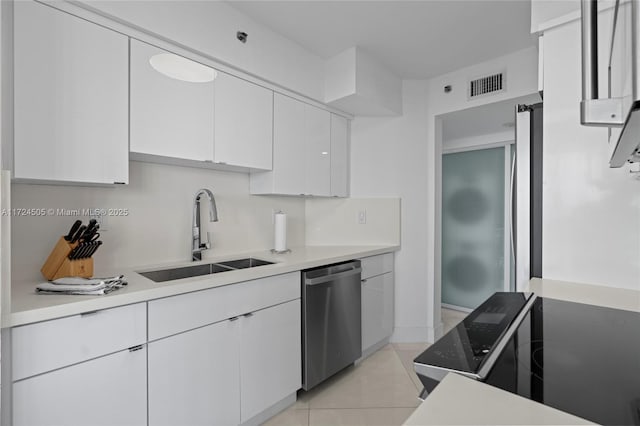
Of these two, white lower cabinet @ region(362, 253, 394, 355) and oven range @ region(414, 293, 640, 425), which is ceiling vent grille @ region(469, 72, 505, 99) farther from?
oven range @ region(414, 293, 640, 425)

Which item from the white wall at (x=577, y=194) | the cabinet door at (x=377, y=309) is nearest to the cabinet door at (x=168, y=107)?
the cabinet door at (x=377, y=309)

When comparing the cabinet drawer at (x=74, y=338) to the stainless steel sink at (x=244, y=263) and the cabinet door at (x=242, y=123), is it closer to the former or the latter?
→ the stainless steel sink at (x=244, y=263)

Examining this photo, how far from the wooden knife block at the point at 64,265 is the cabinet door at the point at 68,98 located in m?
0.32

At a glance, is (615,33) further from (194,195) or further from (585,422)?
(194,195)

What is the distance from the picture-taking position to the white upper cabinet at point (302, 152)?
2.34 metres

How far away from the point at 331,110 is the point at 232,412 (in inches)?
90.9

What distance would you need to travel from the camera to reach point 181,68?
1.75m

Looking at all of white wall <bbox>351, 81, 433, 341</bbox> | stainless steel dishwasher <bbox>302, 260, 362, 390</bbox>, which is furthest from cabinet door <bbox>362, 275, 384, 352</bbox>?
white wall <bbox>351, 81, 433, 341</bbox>

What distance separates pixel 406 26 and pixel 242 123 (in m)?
1.32

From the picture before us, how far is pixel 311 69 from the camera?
2.49 m

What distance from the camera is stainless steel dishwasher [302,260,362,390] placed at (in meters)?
2.01

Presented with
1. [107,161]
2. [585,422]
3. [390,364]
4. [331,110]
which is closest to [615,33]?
[585,422]

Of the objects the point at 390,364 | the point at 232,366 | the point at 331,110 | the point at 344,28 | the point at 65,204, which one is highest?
the point at 344,28

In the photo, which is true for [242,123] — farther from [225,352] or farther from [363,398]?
[363,398]
